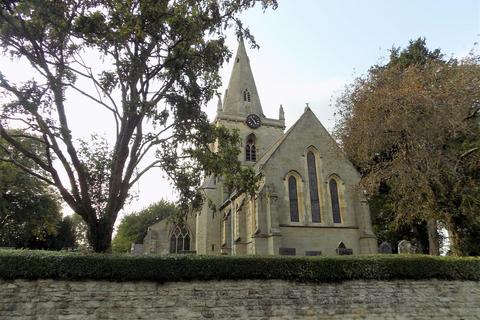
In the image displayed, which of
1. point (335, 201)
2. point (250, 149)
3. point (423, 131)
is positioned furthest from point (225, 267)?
point (250, 149)

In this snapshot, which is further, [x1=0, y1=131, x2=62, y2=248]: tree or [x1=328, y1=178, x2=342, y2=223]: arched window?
[x1=0, y1=131, x2=62, y2=248]: tree

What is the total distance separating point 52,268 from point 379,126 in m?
13.2

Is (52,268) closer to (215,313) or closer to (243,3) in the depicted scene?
(215,313)

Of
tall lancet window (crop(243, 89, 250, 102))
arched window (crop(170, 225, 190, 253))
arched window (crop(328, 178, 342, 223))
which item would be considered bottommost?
arched window (crop(170, 225, 190, 253))

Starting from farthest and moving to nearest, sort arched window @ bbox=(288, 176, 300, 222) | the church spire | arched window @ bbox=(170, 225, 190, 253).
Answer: the church spire, arched window @ bbox=(170, 225, 190, 253), arched window @ bbox=(288, 176, 300, 222)

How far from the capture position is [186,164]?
556 inches

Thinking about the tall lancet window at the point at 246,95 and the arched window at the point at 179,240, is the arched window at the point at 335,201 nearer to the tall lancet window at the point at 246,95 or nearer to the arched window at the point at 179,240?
the arched window at the point at 179,240

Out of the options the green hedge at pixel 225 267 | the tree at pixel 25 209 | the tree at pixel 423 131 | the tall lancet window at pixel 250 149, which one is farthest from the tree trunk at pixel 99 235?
the tall lancet window at pixel 250 149

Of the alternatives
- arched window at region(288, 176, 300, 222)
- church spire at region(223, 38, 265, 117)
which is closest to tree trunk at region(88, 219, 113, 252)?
arched window at region(288, 176, 300, 222)

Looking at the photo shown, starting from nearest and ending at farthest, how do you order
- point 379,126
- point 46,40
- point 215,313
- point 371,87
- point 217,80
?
point 215,313
point 46,40
point 217,80
point 379,126
point 371,87

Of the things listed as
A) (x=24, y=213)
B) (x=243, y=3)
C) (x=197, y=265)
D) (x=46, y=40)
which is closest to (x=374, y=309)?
(x=197, y=265)

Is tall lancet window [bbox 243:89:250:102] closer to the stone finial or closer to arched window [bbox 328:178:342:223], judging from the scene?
the stone finial

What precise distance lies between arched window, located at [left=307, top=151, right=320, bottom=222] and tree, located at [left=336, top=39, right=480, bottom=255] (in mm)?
5694

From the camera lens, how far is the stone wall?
9.59 m
